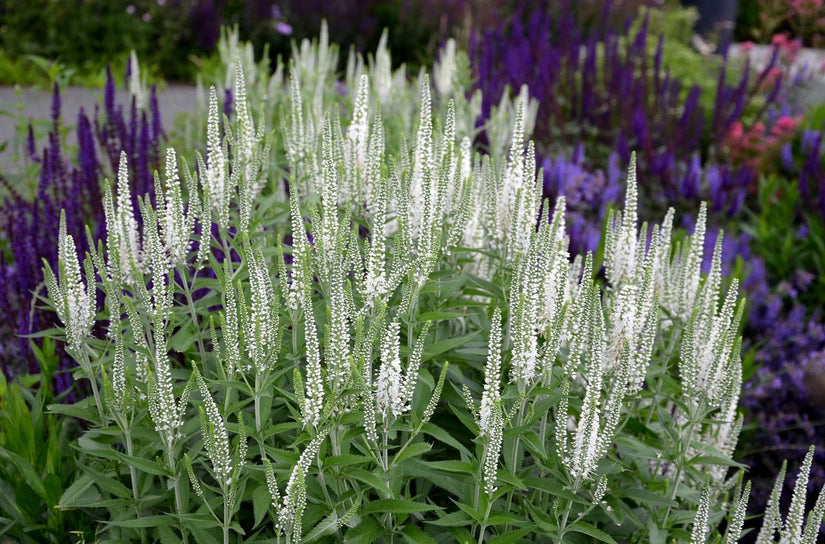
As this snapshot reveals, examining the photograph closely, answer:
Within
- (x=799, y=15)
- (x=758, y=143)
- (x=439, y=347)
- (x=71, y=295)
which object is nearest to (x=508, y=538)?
(x=439, y=347)

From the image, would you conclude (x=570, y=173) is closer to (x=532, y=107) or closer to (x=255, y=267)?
(x=532, y=107)

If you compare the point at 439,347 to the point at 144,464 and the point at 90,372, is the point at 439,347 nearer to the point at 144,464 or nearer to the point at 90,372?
the point at 144,464

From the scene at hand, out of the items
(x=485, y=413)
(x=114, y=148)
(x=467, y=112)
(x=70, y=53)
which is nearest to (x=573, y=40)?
(x=467, y=112)

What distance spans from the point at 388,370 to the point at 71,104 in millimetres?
8106

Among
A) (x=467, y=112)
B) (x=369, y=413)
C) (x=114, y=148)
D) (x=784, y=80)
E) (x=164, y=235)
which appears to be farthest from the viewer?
(x=784, y=80)

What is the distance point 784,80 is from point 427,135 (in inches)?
328

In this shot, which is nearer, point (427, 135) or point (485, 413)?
point (485, 413)

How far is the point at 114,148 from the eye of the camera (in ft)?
16.5

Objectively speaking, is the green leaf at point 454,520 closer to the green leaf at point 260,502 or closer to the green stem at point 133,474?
the green leaf at point 260,502

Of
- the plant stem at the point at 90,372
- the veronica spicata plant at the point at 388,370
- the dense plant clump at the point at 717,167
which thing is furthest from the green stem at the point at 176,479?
the dense plant clump at the point at 717,167

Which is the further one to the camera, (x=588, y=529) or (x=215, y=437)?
(x=588, y=529)

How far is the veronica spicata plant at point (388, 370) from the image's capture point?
8.00 feet

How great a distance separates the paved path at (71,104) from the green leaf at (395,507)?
5828 mm

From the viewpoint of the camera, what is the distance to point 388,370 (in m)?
2.39
